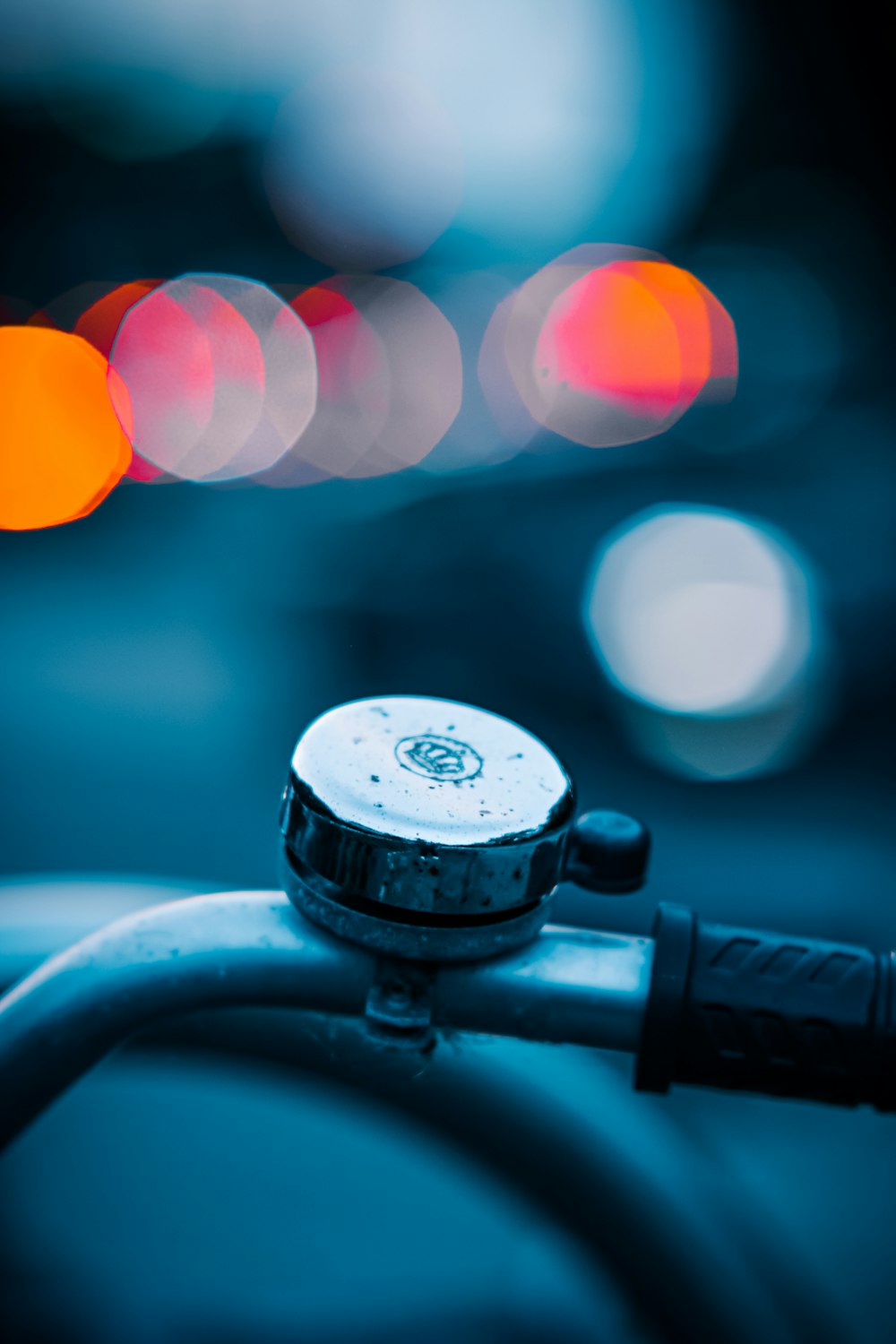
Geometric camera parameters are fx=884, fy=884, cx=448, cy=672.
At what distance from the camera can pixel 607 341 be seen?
70.2 feet

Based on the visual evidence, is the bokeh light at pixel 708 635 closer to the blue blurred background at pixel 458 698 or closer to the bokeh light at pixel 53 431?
the blue blurred background at pixel 458 698

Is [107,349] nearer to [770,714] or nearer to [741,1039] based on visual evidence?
[770,714]

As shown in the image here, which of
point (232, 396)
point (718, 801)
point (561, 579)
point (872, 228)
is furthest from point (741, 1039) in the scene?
point (232, 396)

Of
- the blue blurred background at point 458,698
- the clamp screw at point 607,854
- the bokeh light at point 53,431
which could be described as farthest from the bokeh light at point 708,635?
the bokeh light at point 53,431

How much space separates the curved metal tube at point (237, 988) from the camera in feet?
2.02

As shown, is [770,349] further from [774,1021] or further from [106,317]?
[106,317]

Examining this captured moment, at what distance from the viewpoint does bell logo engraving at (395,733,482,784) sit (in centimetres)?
66

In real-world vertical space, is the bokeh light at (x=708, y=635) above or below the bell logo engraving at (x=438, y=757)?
below

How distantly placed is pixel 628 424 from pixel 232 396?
1399 centimetres

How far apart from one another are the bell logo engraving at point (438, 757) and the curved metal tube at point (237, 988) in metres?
0.14

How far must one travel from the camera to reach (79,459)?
13.5 m

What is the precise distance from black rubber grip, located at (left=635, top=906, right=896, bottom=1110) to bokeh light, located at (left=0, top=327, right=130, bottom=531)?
8134 millimetres

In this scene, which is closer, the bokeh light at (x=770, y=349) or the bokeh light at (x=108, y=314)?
the bokeh light at (x=770, y=349)

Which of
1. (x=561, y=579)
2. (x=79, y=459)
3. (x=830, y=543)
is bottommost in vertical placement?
(x=79, y=459)
